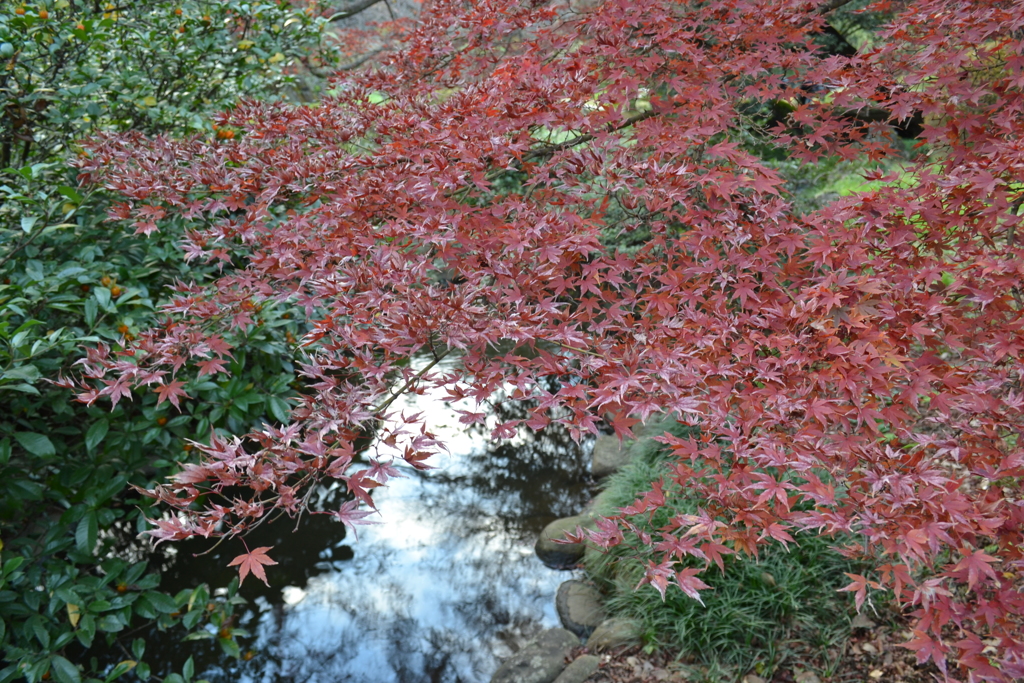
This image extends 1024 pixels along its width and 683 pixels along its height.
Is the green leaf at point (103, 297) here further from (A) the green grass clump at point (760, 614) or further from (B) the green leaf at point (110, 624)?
(A) the green grass clump at point (760, 614)

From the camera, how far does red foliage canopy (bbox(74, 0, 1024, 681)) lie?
1296 millimetres

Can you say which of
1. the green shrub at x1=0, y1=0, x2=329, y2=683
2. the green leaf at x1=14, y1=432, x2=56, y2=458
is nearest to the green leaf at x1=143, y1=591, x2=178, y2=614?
the green shrub at x1=0, y1=0, x2=329, y2=683

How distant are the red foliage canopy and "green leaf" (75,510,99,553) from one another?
0.74m

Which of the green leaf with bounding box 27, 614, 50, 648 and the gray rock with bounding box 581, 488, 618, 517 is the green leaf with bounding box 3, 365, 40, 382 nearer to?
the green leaf with bounding box 27, 614, 50, 648

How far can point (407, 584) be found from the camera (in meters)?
3.36

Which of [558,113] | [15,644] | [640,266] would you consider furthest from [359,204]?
[15,644]

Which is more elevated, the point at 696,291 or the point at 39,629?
the point at 696,291

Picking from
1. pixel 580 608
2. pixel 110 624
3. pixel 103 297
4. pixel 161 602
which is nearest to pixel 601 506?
pixel 580 608

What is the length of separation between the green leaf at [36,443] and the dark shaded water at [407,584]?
136cm

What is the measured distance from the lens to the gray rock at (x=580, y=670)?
2479mm

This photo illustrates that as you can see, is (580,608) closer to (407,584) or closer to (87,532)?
(407,584)

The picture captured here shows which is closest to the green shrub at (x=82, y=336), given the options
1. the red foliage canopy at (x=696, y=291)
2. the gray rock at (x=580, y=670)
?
the red foliage canopy at (x=696, y=291)

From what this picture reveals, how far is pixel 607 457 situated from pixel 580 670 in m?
1.65

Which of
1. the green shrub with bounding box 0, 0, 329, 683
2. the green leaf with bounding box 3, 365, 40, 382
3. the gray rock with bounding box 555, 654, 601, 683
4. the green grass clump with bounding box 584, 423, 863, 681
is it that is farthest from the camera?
the gray rock with bounding box 555, 654, 601, 683
